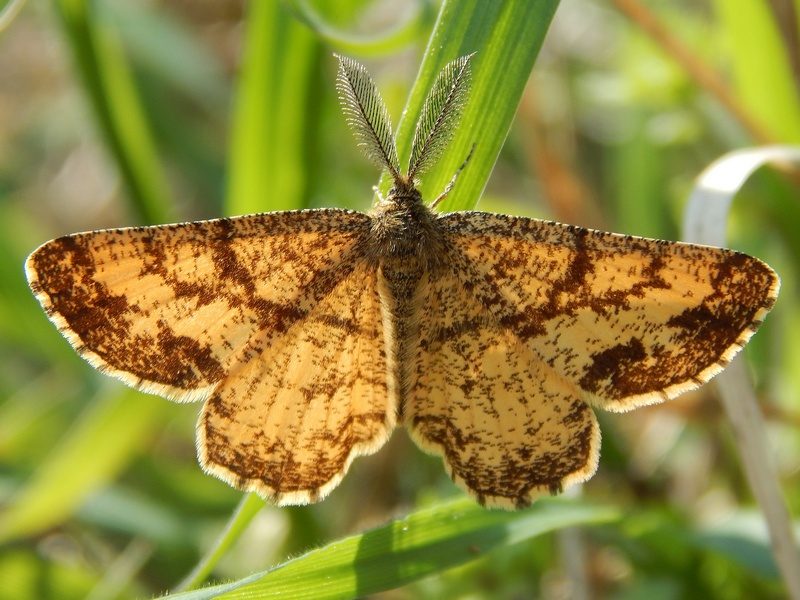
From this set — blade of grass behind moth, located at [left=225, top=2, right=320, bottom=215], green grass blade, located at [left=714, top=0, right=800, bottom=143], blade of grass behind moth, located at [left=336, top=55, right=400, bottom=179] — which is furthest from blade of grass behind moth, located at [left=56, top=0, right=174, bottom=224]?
green grass blade, located at [left=714, top=0, right=800, bottom=143]

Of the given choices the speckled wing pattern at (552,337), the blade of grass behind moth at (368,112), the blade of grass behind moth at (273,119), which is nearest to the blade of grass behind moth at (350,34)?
the blade of grass behind moth at (273,119)

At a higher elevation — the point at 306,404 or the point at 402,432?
the point at 306,404

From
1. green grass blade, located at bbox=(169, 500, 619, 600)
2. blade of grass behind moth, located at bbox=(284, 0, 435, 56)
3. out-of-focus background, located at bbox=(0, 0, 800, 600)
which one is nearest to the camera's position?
green grass blade, located at bbox=(169, 500, 619, 600)

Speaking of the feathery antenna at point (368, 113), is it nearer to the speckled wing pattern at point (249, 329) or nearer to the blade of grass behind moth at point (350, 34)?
the speckled wing pattern at point (249, 329)

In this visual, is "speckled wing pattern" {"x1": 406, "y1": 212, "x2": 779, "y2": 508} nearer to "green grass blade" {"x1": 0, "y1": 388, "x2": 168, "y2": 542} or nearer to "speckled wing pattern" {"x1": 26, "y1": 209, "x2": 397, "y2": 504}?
"speckled wing pattern" {"x1": 26, "y1": 209, "x2": 397, "y2": 504}

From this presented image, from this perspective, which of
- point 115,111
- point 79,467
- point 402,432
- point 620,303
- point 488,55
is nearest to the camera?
point 620,303

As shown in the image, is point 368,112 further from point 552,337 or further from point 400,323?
point 552,337

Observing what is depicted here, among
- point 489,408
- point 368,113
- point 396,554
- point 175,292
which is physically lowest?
point 396,554

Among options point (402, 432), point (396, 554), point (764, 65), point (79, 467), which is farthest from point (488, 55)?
point (79, 467)
